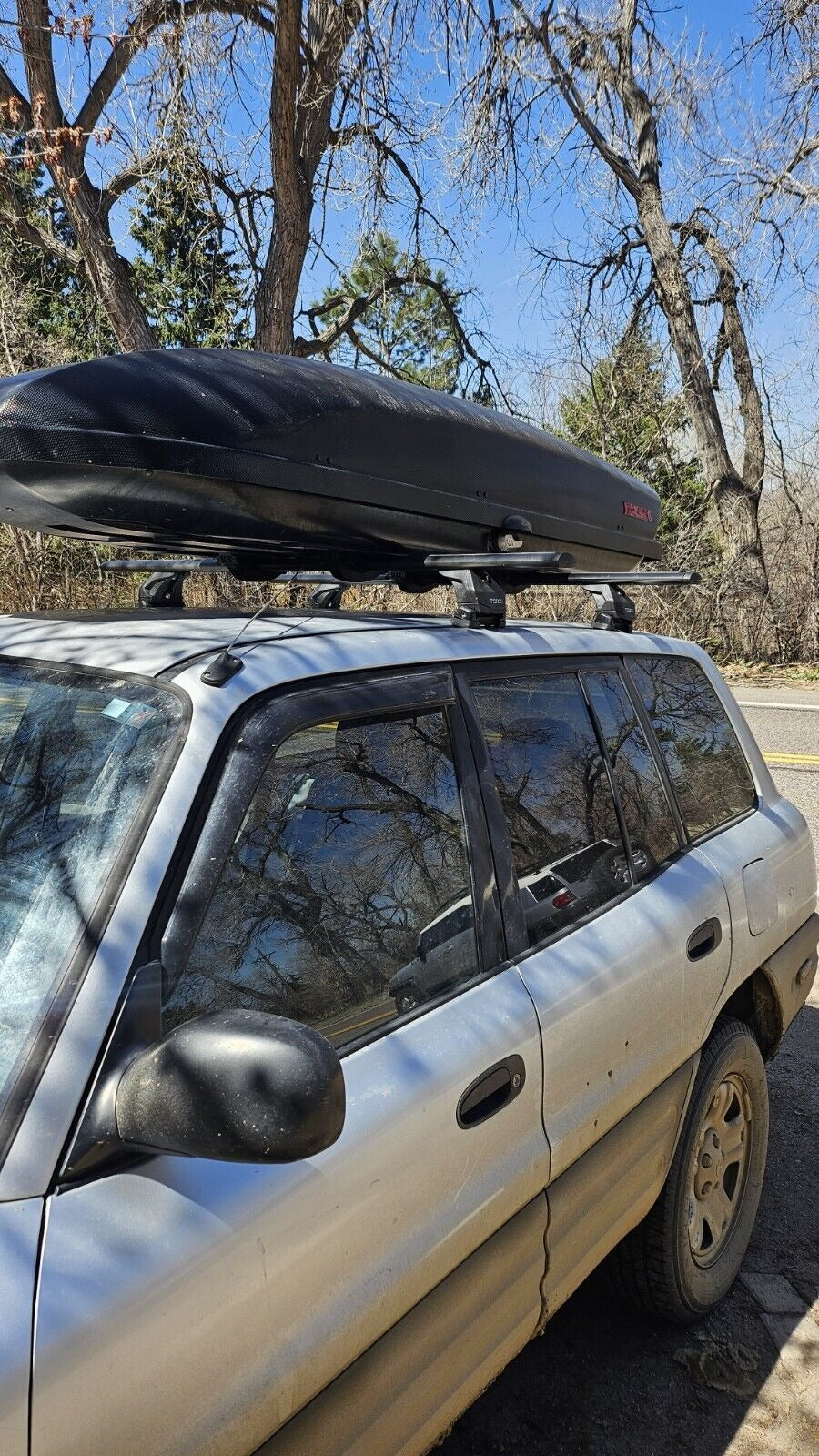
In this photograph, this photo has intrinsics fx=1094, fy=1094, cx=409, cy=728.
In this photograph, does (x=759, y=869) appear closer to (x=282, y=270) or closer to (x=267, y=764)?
(x=267, y=764)

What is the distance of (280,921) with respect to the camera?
1812 millimetres

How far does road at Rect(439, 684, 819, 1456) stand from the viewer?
255 centimetres

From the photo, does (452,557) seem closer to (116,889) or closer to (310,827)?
(310,827)

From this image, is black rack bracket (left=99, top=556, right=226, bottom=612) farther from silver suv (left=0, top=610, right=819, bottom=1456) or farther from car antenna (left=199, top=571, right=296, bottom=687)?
car antenna (left=199, top=571, right=296, bottom=687)

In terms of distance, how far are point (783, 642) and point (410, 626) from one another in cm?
1678

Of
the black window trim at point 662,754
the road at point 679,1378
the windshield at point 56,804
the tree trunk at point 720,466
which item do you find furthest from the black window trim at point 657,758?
the tree trunk at point 720,466

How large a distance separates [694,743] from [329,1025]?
6.29 ft

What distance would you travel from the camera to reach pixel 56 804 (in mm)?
1833

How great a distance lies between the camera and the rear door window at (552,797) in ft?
7.91

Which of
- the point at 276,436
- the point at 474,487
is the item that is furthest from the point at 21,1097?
the point at 474,487

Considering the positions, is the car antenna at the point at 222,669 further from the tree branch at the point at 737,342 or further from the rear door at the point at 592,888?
the tree branch at the point at 737,342

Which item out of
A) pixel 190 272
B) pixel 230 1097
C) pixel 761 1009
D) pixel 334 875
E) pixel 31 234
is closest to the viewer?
pixel 230 1097

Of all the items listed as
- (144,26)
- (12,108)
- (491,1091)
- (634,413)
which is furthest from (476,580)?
(634,413)

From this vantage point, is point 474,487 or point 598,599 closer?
point 474,487
